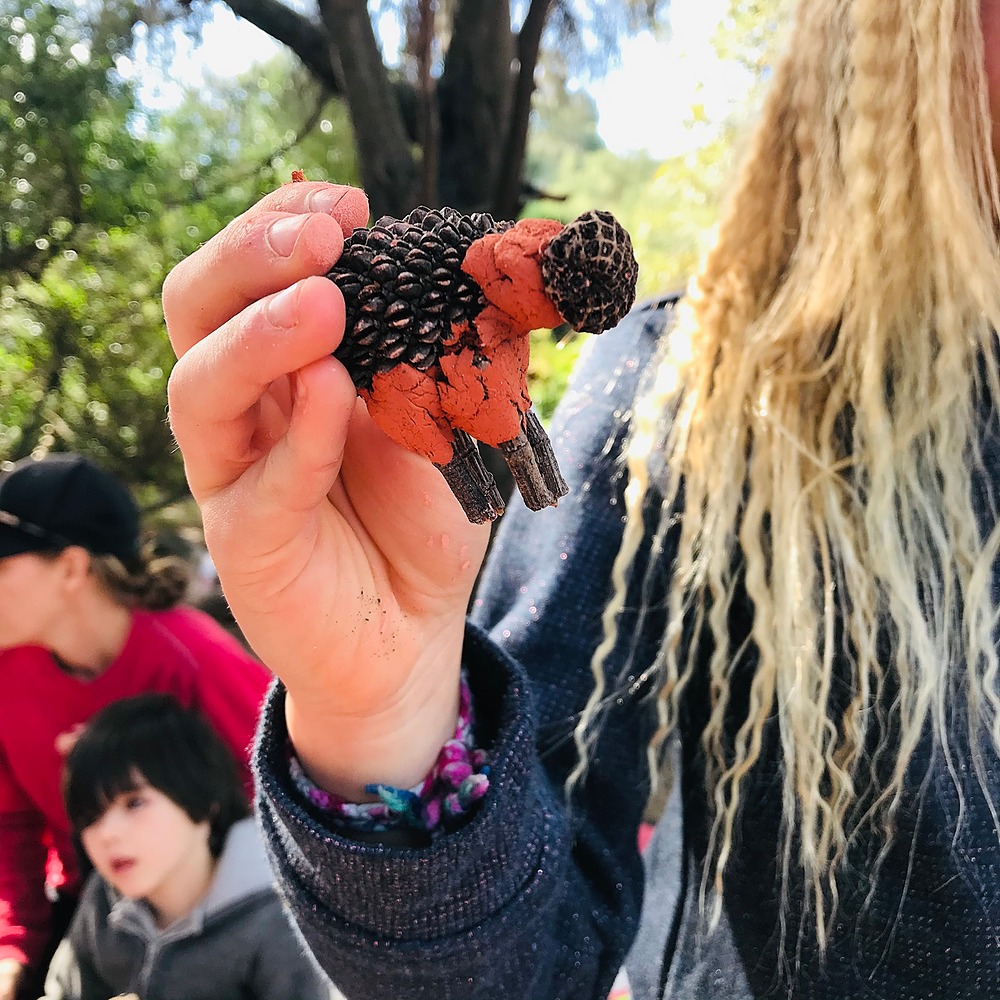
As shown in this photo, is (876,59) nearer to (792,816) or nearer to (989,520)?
(989,520)

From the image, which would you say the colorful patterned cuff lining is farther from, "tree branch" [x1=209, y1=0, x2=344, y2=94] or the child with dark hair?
"tree branch" [x1=209, y1=0, x2=344, y2=94]

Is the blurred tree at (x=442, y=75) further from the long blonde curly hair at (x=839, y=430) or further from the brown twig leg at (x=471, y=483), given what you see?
the brown twig leg at (x=471, y=483)

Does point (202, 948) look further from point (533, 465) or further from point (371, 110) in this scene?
point (371, 110)

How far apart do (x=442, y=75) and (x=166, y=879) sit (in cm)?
179

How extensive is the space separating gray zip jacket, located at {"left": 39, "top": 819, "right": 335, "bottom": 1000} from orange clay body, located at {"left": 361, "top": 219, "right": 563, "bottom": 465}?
90 cm

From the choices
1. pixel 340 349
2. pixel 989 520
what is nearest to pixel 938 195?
pixel 989 520

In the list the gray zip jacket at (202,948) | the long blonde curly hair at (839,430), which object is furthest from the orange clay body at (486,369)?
the gray zip jacket at (202,948)

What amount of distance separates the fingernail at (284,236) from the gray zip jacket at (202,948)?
957 millimetres

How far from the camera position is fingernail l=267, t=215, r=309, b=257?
→ 38 cm

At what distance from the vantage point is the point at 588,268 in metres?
0.37

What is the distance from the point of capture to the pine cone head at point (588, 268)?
0.37 meters

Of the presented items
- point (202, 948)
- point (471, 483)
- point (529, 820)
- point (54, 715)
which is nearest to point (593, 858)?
point (529, 820)

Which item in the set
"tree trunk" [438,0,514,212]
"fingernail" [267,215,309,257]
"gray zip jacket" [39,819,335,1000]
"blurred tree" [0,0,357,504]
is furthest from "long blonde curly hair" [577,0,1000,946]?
"blurred tree" [0,0,357,504]

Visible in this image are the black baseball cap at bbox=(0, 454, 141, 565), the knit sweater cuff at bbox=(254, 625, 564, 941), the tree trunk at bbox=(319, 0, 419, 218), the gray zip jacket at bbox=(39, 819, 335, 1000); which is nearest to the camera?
the knit sweater cuff at bbox=(254, 625, 564, 941)
